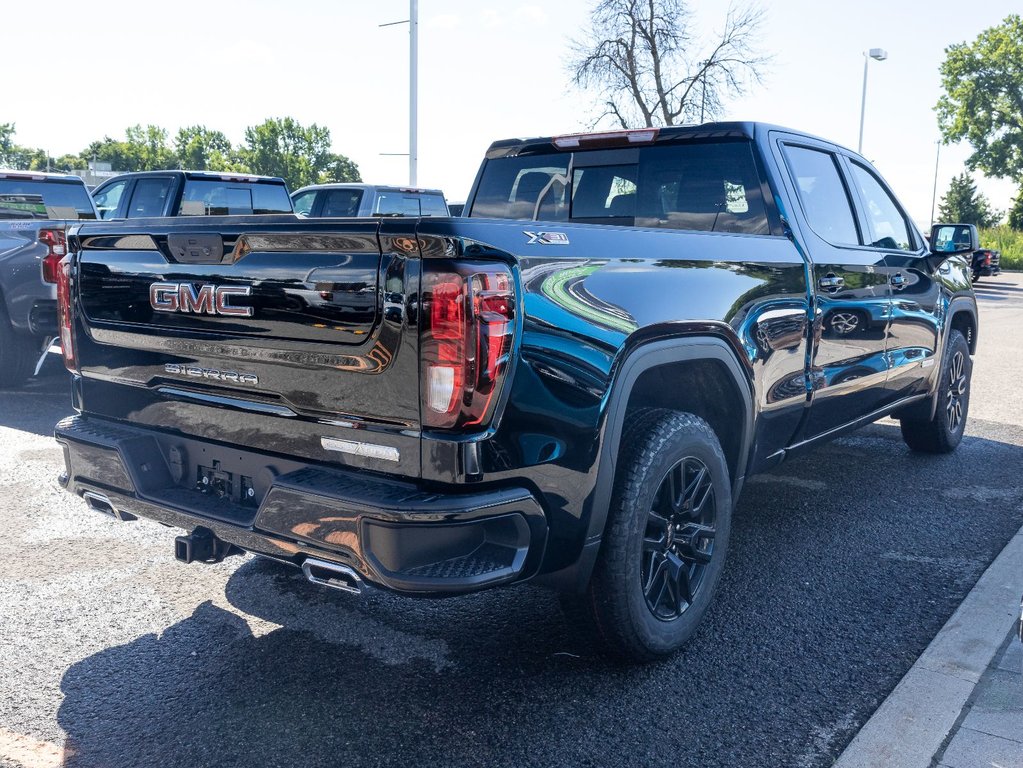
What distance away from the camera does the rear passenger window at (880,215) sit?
4.97 metres

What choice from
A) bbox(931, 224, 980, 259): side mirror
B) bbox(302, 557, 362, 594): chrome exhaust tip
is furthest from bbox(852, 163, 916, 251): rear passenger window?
bbox(302, 557, 362, 594): chrome exhaust tip

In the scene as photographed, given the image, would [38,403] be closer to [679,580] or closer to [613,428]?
[679,580]

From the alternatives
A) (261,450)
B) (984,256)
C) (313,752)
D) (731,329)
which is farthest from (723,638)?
(984,256)

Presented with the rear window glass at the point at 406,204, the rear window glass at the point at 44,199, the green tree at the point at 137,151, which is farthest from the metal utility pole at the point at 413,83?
the green tree at the point at 137,151

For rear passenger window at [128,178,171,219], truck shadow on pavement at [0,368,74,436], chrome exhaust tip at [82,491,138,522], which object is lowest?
truck shadow on pavement at [0,368,74,436]

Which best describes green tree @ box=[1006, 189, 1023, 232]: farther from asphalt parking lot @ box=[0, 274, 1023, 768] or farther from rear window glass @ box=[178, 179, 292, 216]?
asphalt parking lot @ box=[0, 274, 1023, 768]

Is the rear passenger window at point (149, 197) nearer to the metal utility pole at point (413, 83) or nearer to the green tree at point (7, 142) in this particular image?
the metal utility pole at point (413, 83)

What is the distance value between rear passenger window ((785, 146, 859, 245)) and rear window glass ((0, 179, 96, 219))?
688 centimetres

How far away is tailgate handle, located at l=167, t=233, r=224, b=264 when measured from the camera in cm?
283

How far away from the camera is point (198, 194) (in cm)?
1129

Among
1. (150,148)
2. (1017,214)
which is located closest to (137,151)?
(150,148)

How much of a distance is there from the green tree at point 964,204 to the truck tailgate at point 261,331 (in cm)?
7620

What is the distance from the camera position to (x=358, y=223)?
251 cm

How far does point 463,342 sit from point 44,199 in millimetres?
7657
